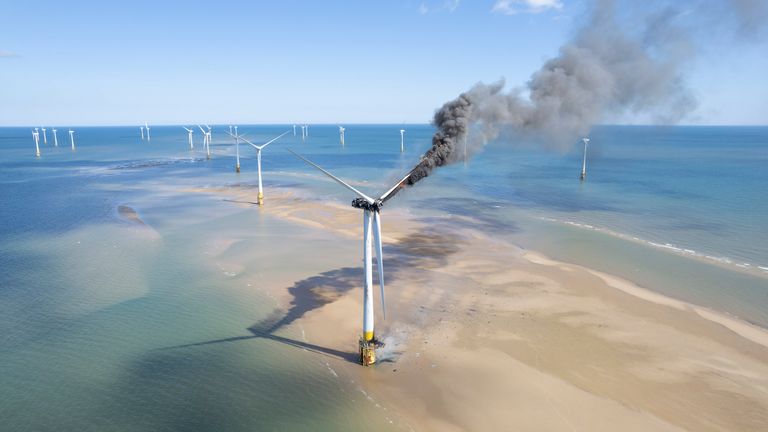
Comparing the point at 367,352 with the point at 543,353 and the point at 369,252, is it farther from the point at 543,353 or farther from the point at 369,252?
the point at 543,353

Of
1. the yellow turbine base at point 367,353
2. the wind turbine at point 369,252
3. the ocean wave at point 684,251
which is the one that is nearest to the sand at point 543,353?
the yellow turbine base at point 367,353

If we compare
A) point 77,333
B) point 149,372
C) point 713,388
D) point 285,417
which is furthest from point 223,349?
point 713,388

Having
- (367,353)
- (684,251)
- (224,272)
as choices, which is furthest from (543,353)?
(684,251)

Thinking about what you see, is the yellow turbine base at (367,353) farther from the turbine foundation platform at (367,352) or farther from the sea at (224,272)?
the sea at (224,272)

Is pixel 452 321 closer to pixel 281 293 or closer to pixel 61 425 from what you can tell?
pixel 281 293

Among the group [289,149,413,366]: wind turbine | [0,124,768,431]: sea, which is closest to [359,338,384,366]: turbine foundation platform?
[289,149,413,366]: wind turbine

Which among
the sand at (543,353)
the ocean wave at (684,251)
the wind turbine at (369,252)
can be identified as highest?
the wind turbine at (369,252)
